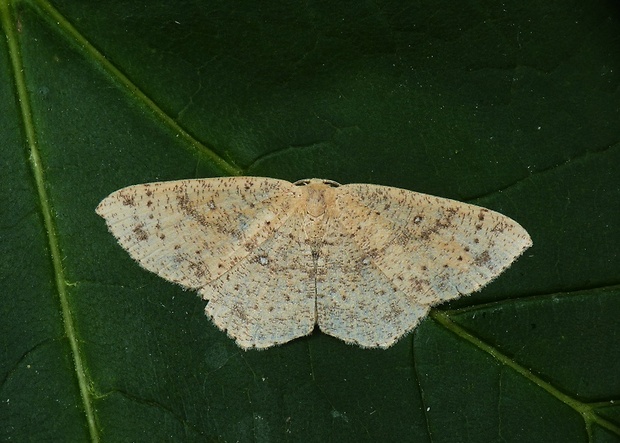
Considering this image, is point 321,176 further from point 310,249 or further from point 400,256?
point 400,256

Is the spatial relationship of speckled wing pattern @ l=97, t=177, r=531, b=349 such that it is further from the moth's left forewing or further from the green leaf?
the green leaf

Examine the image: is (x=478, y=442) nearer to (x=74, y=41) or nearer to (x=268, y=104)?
(x=268, y=104)

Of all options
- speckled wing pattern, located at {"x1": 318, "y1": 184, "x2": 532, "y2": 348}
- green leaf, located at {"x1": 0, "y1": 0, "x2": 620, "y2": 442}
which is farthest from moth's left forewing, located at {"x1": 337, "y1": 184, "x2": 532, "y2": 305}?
green leaf, located at {"x1": 0, "y1": 0, "x2": 620, "y2": 442}

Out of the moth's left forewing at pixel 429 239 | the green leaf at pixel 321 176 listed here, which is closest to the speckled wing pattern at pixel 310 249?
the moth's left forewing at pixel 429 239

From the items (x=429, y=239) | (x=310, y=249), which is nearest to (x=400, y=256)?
(x=429, y=239)

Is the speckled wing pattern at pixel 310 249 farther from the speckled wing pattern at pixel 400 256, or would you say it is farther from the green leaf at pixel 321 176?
the green leaf at pixel 321 176

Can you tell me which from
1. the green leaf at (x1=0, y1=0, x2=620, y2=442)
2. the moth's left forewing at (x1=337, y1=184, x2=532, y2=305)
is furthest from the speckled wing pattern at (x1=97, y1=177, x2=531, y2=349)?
the green leaf at (x1=0, y1=0, x2=620, y2=442)
